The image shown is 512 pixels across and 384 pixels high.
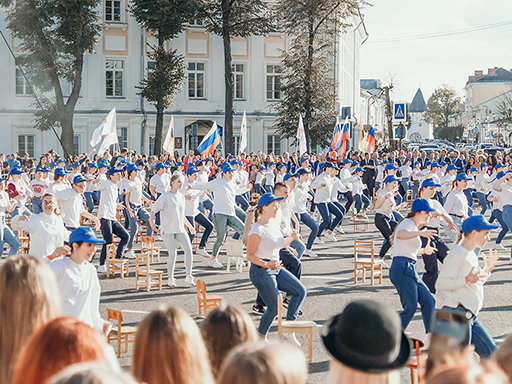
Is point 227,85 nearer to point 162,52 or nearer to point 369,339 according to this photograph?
point 162,52

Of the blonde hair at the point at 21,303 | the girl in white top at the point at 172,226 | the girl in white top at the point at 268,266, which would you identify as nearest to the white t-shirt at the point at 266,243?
the girl in white top at the point at 268,266

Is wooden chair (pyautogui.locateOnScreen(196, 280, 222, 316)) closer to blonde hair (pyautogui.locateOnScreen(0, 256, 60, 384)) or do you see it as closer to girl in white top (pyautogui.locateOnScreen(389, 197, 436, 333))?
girl in white top (pyautogui.locateOnScreen(389, 197, 436, 333))

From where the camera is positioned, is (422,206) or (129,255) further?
(129,255)

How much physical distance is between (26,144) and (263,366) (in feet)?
130

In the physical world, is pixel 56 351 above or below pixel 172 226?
above

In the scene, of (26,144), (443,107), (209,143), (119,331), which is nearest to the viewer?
(119,331)

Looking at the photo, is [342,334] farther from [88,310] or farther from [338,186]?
[338,186]

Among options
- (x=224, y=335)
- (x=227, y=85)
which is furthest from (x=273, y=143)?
(x=224, y=335)

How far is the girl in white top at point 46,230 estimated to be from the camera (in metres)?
8.45

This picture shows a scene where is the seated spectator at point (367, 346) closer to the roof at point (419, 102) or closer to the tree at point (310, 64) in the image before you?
the tree at point (310, 64)

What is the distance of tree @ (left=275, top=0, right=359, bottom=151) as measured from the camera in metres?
36.2

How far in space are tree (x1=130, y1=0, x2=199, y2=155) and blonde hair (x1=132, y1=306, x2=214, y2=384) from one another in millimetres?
33619

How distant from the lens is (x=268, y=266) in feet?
24.7

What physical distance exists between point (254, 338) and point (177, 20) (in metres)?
34.4
